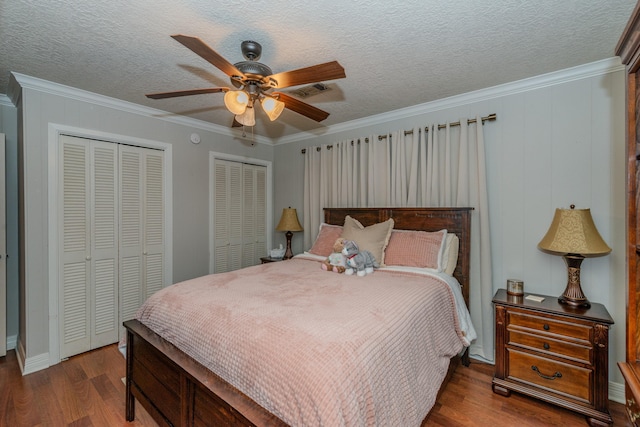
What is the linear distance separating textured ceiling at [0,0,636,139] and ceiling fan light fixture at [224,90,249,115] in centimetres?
39

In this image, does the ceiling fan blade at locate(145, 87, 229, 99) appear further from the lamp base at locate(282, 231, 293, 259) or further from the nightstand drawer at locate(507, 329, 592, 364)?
the nightstand drawer at locate(507, 329, 592, 364)

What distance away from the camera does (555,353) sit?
2.00m

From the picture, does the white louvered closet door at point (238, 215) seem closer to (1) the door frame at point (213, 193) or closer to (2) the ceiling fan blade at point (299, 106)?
(1) the door frame at point (213, 193)

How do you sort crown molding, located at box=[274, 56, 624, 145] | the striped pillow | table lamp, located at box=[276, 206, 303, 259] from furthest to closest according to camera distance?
table lamp, located at box=[276, 206, 303, 259] < the striped pillow < crown molding, located at box=[274, 56, 624, 145]

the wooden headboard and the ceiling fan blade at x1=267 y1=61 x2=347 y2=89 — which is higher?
the ceiling fan blade at x1=267 y1=61 x2=347 y2=89

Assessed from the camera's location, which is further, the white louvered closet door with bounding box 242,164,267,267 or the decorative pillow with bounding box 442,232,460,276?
the white louvered closet door with bounding box 242,164,267,267

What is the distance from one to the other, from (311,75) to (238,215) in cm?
276

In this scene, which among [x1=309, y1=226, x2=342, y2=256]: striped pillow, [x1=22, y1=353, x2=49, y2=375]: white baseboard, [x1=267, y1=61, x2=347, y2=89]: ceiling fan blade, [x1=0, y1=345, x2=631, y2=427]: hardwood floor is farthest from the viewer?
[x1=309, y1=226, x2=342, y2=256]: striped pillow

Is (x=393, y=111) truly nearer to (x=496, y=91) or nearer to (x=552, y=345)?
(x=496, y=91)

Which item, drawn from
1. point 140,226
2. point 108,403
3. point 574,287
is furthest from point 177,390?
point 574,287

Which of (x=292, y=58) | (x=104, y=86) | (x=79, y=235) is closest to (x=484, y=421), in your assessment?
(x=292, y=58)

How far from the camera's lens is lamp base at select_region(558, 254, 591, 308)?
2062 millimetres

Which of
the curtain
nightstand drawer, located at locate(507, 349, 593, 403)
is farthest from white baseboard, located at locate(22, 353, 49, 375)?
nightstand drawer, located at locate(507, 349, 593, 403)

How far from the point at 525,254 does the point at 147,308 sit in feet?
9.71
